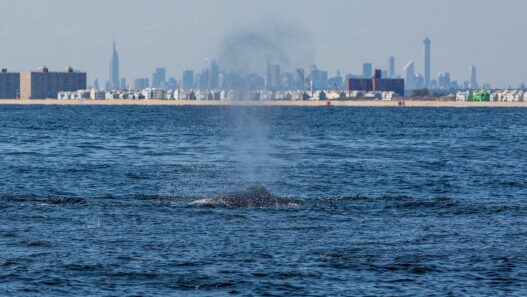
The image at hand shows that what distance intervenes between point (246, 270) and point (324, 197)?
870 inches

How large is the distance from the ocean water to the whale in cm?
110

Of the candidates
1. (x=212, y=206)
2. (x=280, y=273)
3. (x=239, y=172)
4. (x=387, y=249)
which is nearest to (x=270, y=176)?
(x=239, y=172)

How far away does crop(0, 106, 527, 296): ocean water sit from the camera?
3228 centimetres

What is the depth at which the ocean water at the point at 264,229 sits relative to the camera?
3228cm

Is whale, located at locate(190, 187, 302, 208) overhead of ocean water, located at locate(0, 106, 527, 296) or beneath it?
overhead

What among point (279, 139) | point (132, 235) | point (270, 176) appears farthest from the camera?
point (279, 139)

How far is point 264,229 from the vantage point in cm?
4250

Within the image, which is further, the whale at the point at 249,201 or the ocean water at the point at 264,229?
the whale at the point at 249,201

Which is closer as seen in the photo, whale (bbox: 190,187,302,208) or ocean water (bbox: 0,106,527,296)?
ocean water (bbox: 0,106,527,296)

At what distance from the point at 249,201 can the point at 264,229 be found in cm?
875

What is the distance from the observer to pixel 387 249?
38000mm

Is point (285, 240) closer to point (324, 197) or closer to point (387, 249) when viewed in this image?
point (387, 249)

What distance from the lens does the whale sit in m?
50.6

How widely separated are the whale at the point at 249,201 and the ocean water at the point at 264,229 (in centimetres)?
110
